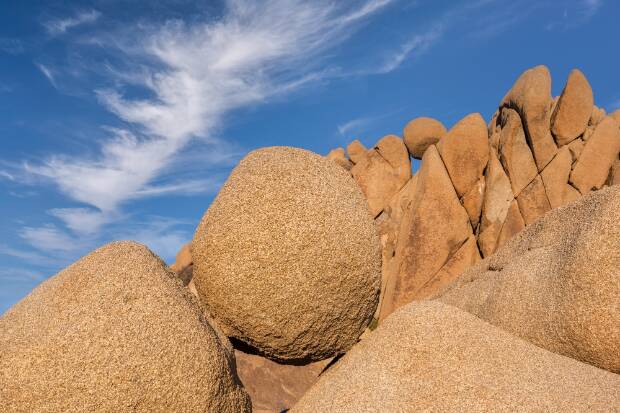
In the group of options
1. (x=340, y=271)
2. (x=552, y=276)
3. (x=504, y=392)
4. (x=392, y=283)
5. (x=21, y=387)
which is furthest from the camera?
(x=392, y=283)

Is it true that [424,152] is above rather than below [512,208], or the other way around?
above

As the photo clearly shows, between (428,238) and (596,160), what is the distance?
6.73 m

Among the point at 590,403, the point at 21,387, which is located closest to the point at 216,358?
the point at 21,387

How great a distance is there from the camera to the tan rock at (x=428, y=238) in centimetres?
1952

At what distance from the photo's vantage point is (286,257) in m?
5.86

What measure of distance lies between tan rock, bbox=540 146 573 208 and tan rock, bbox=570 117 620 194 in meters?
0.30

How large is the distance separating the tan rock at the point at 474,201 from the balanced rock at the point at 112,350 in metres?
15.8

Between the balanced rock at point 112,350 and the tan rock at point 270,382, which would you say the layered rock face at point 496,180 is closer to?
the tan rock at point 270,382

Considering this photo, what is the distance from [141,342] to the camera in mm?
5363

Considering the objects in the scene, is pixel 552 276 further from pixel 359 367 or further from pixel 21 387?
pixel 21 387

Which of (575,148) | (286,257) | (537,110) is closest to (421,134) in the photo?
(537,110)

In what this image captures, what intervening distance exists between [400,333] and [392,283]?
539 inches

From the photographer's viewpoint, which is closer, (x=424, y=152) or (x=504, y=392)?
(x=504, y=392)

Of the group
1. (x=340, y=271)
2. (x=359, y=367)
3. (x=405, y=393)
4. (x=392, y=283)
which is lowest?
(x=405, y=393)
